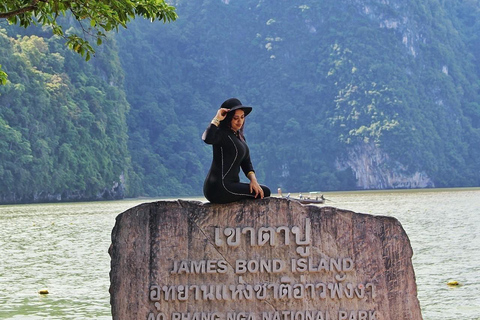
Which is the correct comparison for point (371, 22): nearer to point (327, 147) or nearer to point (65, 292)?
point (327, 147)

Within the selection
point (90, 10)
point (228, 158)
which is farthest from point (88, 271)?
point (228, 158)

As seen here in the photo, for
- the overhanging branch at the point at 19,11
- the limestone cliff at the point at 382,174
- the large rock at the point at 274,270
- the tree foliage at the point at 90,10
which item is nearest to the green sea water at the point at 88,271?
the large rock at the point at 274,270

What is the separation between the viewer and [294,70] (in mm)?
122438

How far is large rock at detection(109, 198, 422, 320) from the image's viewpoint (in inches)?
246

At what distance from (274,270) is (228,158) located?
956mm

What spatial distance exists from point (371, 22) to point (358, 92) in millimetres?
15249

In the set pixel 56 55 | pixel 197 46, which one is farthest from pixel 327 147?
pixel 56 55

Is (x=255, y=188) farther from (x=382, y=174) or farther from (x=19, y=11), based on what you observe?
(x=382, y=174)

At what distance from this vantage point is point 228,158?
6320 millimetres

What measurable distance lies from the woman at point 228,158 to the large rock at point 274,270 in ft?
0.34

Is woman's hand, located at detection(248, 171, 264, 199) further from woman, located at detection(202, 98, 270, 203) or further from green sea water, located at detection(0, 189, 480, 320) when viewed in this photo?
green sea water, located at detection(0, 189, 480, 320)

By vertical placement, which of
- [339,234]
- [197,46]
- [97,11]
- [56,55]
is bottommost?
[339,234]

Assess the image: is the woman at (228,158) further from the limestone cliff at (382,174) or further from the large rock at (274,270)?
the limestone cliff at (382,174)

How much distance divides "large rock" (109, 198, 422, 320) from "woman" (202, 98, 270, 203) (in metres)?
0.10
